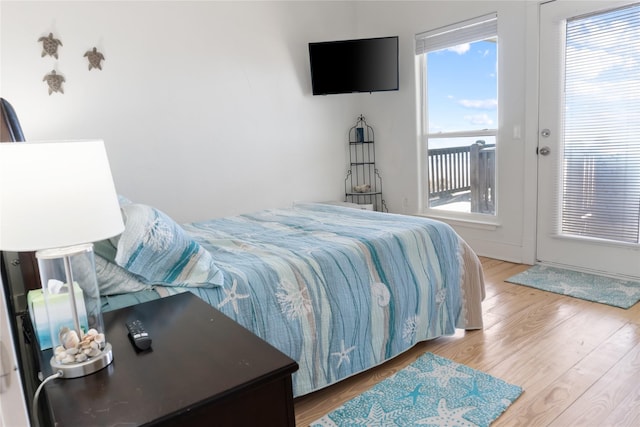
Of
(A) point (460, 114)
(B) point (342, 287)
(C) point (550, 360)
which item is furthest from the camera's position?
(A) point (460, 114)

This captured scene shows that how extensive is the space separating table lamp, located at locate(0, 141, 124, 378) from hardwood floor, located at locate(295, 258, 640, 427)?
1063mm

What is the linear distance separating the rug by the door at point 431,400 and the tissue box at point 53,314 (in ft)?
3.50

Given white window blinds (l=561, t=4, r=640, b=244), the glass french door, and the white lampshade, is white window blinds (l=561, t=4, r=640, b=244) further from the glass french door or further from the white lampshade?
the white lampshade

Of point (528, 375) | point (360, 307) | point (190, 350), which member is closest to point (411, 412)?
point (360, 307)

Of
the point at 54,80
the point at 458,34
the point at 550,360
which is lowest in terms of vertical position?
the point at 550,360

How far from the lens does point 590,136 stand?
10.3ft

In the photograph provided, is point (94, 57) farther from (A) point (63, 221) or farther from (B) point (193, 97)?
(A) point (63, 221)

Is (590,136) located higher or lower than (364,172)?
higher

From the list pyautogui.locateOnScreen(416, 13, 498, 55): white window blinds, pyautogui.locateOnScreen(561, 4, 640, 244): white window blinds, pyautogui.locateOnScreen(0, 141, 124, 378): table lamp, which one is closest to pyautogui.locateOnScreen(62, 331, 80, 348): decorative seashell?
pyautogui.locateOnScreen(0, 141, 124, 378): table lamp

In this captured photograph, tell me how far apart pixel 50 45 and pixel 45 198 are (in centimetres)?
274

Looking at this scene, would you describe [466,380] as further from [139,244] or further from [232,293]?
[139,244]

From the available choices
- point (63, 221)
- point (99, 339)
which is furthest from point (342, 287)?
point (63, 221)

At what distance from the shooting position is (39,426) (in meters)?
1.02

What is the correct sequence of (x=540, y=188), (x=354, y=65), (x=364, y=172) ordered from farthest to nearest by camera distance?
(x=364, y=172) → (x=354, y=65) → (x=540, y=188)
